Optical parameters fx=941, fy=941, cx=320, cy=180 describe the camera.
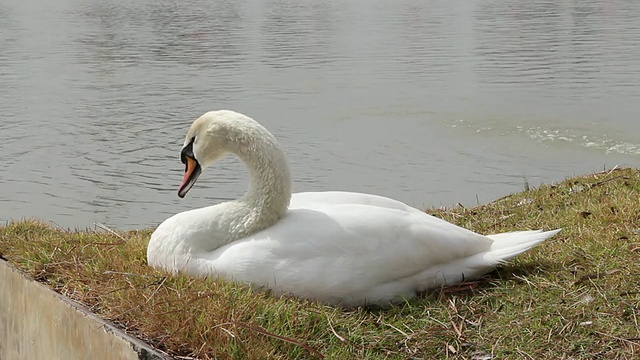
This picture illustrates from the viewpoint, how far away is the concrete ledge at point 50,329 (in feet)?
15.4

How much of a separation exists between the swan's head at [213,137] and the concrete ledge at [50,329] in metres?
1.05

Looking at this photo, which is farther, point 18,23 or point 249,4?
point 249,4

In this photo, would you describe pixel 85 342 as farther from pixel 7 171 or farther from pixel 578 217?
pixel 7 171

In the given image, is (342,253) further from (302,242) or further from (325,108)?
(325,108)

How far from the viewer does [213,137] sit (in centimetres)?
569

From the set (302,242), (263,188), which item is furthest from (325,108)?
(302,242)

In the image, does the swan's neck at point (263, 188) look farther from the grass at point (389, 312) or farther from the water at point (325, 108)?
the water at point (325, 108)

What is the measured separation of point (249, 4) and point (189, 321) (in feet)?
230

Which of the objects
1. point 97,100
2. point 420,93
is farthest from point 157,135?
point 420,93

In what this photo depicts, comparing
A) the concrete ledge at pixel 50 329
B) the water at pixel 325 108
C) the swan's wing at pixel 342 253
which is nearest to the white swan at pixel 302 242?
the swan's wing at pixel 342 253

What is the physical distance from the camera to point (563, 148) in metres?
17.4

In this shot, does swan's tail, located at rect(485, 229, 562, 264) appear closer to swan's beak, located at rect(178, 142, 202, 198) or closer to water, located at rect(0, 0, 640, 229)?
swan's beak, located at rect(178, 142, 202, 198)

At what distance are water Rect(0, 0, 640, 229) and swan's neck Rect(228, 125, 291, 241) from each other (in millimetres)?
7737

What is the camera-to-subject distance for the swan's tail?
550 cm
